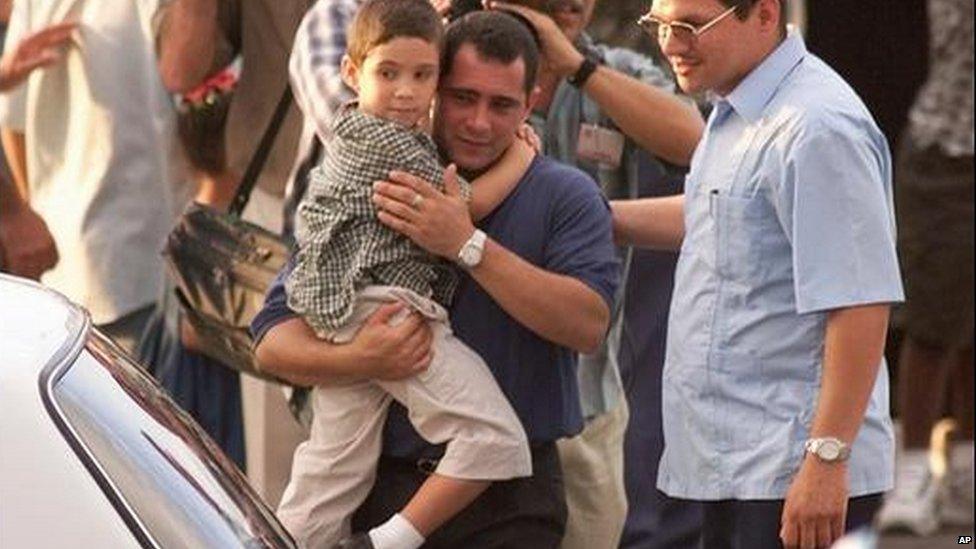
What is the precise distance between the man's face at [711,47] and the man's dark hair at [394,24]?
0.43m

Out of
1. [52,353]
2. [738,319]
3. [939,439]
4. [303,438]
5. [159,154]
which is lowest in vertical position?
[939,439]

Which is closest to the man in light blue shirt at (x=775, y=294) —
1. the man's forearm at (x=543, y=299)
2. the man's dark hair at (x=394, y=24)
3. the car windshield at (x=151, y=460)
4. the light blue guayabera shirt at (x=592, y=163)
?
the man's forearm at (x=543, y=299)

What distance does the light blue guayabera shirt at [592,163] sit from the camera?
6.64m

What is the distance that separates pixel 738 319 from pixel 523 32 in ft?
2.44

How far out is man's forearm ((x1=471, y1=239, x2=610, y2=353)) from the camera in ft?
18.3

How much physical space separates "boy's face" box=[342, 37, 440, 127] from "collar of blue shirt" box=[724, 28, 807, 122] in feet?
1.82

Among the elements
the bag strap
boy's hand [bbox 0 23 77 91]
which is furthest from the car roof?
boy's hand [bbox 0 23 77 91]

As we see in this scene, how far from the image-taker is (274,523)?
4422mm

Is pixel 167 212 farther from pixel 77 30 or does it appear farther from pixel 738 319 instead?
pixel 738 319

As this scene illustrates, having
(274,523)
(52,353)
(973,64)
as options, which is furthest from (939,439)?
(52,353)

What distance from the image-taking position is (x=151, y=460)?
13.0 feet

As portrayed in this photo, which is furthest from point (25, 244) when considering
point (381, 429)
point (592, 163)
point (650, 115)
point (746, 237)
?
point (746, 237)

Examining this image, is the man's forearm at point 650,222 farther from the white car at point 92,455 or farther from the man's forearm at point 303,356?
the white car at point 92,455

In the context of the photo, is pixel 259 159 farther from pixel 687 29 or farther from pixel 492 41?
pixel 687 29
